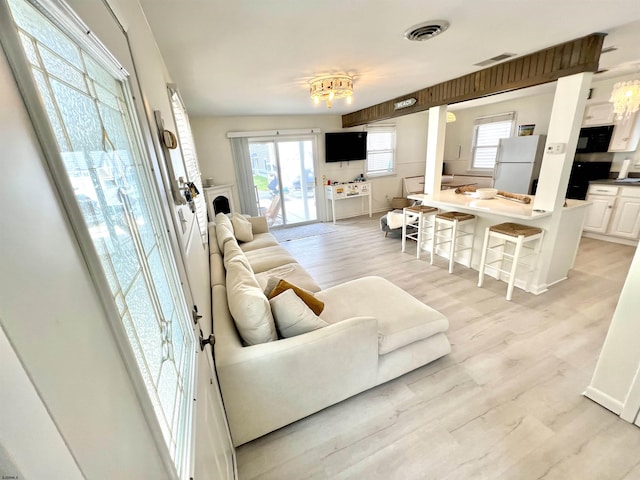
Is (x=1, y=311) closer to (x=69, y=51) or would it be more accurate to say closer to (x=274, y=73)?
(x=69, y=51)

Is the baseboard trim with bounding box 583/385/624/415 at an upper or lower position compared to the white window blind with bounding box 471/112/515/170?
lower

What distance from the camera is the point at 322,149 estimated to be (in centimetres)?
590

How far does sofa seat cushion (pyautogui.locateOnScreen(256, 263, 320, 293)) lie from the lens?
2410 millimetres

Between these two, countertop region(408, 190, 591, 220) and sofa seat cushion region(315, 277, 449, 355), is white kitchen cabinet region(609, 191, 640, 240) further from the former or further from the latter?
sofa seat cushion region(315, 277, 449, 355)

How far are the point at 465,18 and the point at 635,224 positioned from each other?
427 centimetres

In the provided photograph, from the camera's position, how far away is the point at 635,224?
3777mm

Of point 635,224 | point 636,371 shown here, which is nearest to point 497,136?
point 635,224

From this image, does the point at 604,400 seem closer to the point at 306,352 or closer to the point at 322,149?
the point at 306,352

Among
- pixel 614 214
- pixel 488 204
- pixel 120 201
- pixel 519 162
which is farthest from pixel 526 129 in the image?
pixel 120 201

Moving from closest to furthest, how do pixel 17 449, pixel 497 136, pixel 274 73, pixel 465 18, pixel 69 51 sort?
pixel 17 449 < pixel 69 51 < pixel 465 18 < pixel 274 73 < pixel 497 136

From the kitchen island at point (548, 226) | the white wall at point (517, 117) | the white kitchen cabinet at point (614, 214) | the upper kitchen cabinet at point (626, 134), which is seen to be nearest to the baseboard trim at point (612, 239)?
the white kitchen cabinet at point (614, 214)

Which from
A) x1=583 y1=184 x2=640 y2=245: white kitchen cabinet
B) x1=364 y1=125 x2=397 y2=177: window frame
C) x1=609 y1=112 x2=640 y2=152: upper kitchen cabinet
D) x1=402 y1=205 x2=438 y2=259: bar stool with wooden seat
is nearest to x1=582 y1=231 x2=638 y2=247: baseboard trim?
x1=583 y1=184 x2=640 y2=245: white kitchen cabinet

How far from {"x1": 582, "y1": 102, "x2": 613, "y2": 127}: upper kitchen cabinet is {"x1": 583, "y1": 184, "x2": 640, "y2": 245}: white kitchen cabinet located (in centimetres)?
101

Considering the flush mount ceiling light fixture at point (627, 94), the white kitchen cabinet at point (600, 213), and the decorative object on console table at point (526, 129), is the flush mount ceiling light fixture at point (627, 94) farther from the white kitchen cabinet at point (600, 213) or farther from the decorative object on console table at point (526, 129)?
the decorative object on console table at point (526, 129)
